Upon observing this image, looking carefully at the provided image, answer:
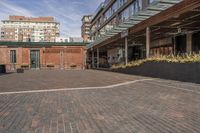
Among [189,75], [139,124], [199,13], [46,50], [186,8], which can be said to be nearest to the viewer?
[139,124]

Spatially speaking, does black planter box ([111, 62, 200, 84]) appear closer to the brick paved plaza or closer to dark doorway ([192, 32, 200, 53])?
the brick paved plaza

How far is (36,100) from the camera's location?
9523mm

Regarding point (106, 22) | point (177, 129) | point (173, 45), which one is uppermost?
point (106, 22)

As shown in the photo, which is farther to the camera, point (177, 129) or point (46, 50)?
point (46, 50)

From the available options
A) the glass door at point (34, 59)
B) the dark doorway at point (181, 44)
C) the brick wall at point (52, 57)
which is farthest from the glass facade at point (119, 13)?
the glass door at point (34, 59)

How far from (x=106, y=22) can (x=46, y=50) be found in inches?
515

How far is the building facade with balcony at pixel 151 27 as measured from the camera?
18372mm

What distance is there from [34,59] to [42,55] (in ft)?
5.16

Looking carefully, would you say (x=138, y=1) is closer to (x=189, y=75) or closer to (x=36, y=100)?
(x=189, y=75)

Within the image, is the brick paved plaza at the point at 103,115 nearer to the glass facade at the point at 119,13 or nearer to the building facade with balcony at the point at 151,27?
the building facade with balcony at the point at 151,27

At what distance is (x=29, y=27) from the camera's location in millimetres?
156000

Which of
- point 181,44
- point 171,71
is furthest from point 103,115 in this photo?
point 181,44

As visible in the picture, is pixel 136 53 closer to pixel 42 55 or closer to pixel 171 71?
pixel 42 55

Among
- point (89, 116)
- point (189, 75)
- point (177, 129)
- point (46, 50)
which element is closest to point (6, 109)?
point (89, 116)
